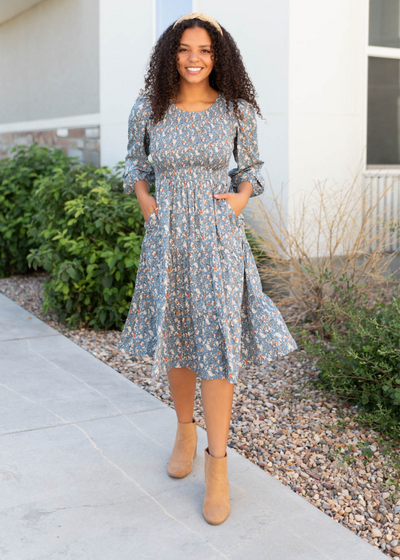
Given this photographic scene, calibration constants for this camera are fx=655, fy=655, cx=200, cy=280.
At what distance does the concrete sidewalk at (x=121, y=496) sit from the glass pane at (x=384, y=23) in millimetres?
3569

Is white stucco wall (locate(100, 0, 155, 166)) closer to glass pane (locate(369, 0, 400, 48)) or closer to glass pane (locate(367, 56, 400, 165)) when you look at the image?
glass pane (locate(369, 0, 400, 48))

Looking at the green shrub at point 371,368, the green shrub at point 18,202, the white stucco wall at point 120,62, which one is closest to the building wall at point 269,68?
the white stucco wall at point 120,62

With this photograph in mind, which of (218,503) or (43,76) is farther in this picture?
(43,76)

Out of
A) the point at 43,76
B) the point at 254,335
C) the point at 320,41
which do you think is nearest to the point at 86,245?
the point at 320,41

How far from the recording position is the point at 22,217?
256 inches

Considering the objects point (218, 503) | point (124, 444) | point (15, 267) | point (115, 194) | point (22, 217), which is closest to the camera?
point (218, 503)

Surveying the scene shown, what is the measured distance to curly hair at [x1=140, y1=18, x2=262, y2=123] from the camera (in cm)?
240

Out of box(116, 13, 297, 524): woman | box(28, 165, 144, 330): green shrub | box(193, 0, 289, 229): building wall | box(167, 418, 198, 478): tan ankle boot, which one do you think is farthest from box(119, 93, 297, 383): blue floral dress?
box(193, 0, 289, 229): building wall

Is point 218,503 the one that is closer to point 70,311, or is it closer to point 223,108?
point 223,108

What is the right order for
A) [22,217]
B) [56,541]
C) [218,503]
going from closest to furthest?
[56,541] < [218,503] < [22,217]

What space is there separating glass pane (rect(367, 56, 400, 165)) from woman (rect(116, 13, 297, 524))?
311 cm

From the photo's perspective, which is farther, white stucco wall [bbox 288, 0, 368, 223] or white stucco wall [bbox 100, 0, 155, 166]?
white stucco wall [bbox 100, 0, 155, 166]

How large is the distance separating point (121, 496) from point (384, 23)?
447cm

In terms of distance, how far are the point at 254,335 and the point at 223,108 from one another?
2.82 ft
